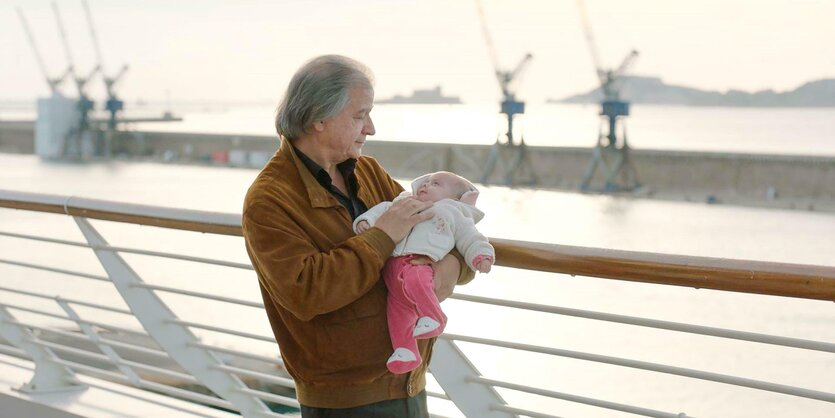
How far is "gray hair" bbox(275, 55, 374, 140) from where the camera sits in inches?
42.3

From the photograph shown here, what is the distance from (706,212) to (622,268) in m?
36.9

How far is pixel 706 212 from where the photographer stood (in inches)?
1451

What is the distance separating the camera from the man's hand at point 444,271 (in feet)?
3.60

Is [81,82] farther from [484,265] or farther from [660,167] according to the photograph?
[484,265]

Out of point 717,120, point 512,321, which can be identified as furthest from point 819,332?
point 717,120

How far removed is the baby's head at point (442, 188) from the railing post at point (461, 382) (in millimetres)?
308

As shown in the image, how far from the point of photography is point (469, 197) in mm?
1150

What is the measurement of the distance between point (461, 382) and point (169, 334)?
0.66m

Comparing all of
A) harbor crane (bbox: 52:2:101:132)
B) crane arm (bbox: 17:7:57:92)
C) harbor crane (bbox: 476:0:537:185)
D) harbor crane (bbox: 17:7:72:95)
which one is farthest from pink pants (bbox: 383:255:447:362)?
crane arm (bbox: 17:7:57:92)

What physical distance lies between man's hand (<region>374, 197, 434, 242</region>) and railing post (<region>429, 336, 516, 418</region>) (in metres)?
0.34

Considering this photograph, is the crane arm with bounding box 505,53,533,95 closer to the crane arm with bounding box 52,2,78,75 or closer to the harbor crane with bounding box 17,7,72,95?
the harbor crane with bounding box 17,7,72,95

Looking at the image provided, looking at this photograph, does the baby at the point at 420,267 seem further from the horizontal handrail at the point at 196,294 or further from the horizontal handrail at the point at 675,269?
the horizontal handrail at the point at 196,294

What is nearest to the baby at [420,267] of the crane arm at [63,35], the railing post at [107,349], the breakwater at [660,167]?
the railing post at [107,349]

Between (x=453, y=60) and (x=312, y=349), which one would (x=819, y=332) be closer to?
(x=312, y=349)
